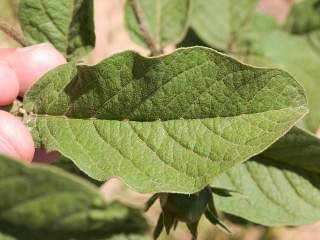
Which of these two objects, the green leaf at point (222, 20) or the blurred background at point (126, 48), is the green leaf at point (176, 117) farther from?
the blurred background at point (126, 48)

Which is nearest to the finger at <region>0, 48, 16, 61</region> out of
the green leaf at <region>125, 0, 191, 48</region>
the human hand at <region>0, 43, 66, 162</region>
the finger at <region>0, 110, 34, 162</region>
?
the human hand at <region>0, 43, 66, 162</region>

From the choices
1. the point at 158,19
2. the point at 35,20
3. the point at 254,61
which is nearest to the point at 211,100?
the point at 35,20

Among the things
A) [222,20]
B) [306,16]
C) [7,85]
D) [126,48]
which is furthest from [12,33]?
[126,48]

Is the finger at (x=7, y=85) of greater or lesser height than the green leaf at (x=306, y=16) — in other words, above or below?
above

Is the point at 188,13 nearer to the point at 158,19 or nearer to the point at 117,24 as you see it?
the point at 158,19

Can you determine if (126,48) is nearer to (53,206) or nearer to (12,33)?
(12,33)

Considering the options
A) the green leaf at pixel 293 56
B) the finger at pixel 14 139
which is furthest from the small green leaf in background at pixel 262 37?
the finger at pixel 14 139
